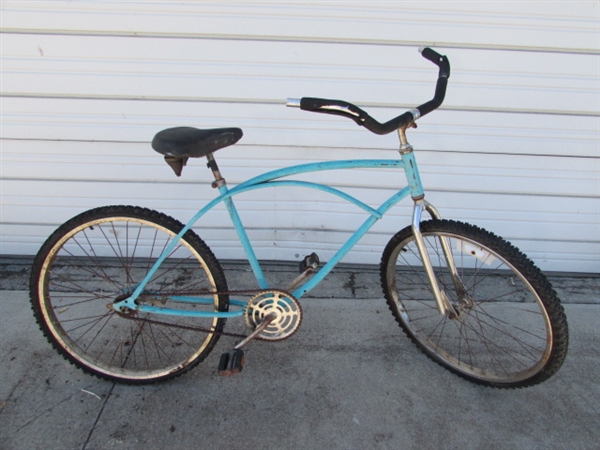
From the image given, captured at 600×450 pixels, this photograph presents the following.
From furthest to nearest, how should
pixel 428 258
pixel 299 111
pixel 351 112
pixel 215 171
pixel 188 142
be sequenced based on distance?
1. pixel 299 111
2. pixel 428 258
3. pixel 215 171
4. pixel 188 142
5. pixel 351 112

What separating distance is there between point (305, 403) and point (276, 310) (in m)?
0.48

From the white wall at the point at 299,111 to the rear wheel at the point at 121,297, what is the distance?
1.16 ft

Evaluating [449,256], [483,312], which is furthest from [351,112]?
[483,312]

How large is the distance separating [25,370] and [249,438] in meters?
1.26

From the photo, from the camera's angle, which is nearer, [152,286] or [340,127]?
[340,127]

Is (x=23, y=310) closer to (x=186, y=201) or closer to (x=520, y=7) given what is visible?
(x=186, y=201)

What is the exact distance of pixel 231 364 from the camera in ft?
6.12

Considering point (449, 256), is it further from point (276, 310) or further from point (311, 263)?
point (276, 310)

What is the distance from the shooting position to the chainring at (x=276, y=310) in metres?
1.96

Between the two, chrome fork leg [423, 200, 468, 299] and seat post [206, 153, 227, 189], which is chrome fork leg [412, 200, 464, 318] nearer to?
chrome fork leg [423, 200, 468, 299]

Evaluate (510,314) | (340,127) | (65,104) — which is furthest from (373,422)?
(65,104)

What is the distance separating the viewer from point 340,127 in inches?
98.9

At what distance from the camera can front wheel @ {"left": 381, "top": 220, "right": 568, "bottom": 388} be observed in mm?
1788

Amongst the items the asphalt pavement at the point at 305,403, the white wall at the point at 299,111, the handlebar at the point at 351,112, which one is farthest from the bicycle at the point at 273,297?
the white wall at the point at 299,111
